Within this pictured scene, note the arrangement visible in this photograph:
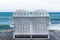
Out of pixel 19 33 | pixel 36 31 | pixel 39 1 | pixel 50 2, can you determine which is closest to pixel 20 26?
pixel 19 33

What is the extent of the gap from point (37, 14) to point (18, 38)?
818mm

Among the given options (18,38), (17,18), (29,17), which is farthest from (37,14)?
(18,38)

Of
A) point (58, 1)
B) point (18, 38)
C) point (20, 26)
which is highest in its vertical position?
point (58, 1)

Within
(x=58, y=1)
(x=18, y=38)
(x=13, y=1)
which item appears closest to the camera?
(x=18, y=38)

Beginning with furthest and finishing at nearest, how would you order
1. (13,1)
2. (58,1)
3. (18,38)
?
(13,1)
(58,1)
(18,38)

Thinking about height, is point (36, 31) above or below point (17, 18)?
below

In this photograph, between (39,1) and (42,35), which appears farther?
(39,1)

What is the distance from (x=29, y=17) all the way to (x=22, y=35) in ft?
1.74

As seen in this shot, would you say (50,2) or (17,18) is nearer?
(17,18)

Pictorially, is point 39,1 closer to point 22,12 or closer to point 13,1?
point 13,1

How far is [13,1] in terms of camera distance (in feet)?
31.8

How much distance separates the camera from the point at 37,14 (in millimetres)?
→ 4293

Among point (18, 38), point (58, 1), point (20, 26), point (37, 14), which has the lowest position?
point (18, 38)

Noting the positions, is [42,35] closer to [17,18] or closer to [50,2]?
[17,18]
